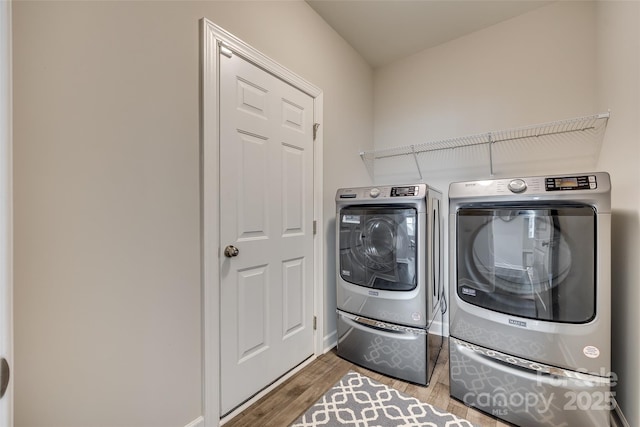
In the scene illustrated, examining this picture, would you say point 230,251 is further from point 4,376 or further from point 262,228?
point 4,376

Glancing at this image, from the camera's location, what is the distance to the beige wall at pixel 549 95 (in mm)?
1309

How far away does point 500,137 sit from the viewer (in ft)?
7.28

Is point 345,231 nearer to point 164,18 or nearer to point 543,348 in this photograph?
point 543,348

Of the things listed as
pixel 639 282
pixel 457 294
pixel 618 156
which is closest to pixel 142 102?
pixel 457 294

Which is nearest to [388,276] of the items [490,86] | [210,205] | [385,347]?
[385,347]

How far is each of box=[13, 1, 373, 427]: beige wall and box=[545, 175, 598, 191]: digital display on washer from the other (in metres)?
1.72

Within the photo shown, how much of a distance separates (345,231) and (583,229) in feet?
4.24

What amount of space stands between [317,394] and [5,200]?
67.9 inches

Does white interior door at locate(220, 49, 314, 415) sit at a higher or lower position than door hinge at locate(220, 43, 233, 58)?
lower

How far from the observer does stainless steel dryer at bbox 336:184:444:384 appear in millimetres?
1719

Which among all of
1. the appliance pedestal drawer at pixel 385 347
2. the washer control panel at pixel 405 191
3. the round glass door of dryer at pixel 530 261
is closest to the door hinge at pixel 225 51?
the washer control panel at pixel 405 191

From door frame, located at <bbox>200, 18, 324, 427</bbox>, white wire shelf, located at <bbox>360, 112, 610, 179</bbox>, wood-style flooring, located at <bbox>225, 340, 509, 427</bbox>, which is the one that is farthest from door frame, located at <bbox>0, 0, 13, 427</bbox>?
white wire shelf, located at <bbox>360, 112, 610, 179</bbox>

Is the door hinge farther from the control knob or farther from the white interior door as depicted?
the control knob

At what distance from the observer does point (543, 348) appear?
1.31 meters
